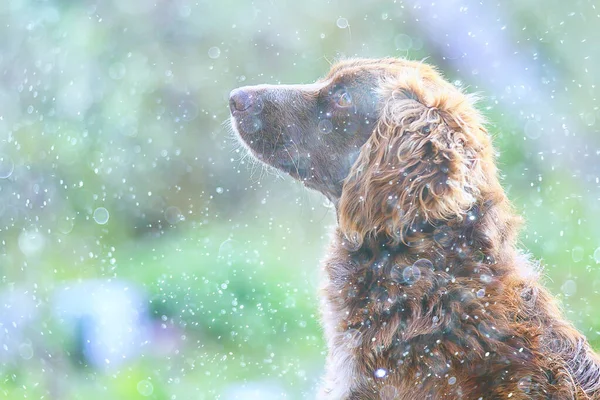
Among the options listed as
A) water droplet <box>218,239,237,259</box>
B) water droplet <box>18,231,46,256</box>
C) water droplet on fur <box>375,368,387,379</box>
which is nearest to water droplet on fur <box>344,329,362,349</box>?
water droplet on fur <box>375,368,387,379</box>

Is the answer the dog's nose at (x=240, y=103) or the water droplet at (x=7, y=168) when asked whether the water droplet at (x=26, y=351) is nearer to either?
the water droplet at (x=7, y=168)

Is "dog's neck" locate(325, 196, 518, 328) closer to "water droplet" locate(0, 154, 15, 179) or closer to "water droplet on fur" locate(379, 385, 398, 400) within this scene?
"water droplet on fur" locate(379, 385, 398, 400)

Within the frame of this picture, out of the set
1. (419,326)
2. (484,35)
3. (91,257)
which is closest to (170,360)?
(91,257)

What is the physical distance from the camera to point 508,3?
8148 mm

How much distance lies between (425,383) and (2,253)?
5.25 m

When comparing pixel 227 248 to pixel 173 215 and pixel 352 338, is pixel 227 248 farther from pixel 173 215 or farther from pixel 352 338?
pixel 352 338

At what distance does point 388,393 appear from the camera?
8.21 feet

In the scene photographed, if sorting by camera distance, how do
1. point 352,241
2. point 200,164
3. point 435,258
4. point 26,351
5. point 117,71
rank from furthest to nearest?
point 200,164
point 117,71
point 26,351
point 352,241
point 435,258

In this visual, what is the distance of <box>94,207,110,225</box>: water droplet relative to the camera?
7.55 metres

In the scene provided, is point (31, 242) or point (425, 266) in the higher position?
point (425, 266)

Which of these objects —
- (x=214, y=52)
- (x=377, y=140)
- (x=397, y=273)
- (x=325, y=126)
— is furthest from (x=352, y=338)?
(x=214, y=52)

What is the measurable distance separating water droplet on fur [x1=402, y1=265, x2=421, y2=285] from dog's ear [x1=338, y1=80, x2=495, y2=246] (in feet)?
0.43

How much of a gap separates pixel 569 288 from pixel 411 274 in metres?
4.06

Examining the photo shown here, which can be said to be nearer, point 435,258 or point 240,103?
point 435,258
